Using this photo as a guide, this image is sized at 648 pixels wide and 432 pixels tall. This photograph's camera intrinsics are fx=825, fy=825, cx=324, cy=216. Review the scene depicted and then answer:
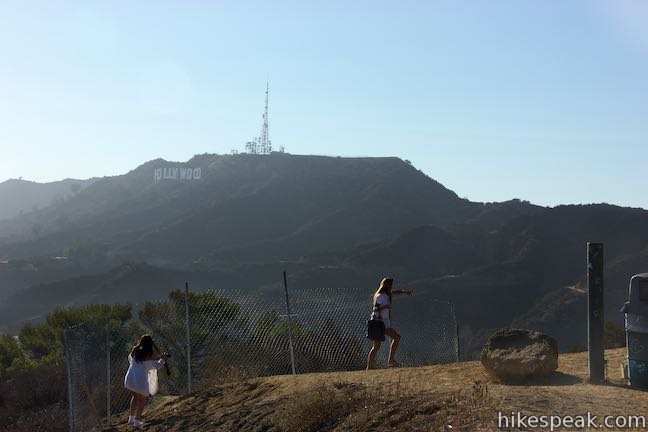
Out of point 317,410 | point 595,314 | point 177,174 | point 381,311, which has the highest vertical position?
point 177,174

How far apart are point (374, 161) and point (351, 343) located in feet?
383

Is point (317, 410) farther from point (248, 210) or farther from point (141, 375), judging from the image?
point (248, 210)

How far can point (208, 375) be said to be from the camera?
12453 mm

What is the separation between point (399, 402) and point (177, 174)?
126m

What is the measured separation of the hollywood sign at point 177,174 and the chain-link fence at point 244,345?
372 feet

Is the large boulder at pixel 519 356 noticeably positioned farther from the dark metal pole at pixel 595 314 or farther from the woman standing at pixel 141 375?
the woman standing at pixel 141 375

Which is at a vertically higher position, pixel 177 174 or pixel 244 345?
pixel 177 174

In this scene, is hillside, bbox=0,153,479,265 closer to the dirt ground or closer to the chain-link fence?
the chain-link fence

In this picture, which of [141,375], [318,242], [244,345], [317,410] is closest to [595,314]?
[317,410]

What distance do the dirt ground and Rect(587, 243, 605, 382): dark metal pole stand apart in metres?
0.16

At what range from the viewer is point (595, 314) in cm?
863

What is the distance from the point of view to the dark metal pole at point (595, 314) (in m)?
8.61

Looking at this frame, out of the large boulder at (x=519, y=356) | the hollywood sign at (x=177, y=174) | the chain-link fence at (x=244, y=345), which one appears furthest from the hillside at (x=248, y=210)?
the large boulder at (x=519, y=356)

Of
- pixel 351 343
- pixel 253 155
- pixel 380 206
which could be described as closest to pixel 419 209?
pixel 380 206
